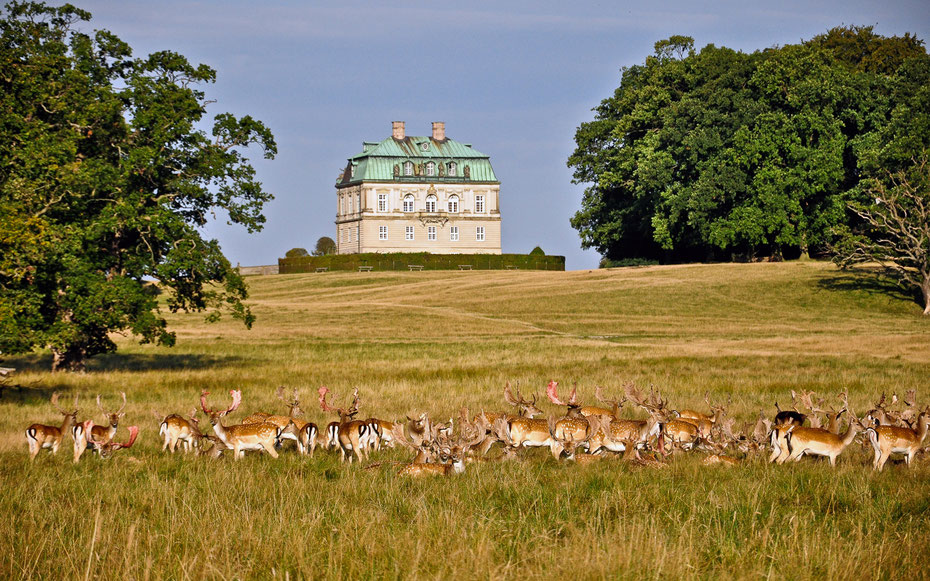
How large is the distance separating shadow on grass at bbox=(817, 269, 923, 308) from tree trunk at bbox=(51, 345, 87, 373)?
44.9 meters

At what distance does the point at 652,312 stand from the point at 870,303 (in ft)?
41.4

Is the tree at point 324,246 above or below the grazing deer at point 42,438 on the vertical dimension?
above

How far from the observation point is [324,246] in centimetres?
14262

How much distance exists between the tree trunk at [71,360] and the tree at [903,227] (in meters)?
43.1

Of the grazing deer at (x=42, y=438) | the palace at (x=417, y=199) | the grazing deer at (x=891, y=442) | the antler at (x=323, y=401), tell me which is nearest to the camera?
the grazing deer at (x=891, y=442)

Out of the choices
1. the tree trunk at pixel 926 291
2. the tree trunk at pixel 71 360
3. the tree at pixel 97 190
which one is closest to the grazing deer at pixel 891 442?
the tree at pixel 97 190

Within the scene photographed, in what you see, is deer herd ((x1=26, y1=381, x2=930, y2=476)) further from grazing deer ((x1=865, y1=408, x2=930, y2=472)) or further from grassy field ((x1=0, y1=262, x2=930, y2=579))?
grassy field ((x1=0, y1=262, x2=930, y2=579))

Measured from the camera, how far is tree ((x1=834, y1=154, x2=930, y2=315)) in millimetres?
52031

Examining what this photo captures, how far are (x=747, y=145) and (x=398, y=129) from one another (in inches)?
3065

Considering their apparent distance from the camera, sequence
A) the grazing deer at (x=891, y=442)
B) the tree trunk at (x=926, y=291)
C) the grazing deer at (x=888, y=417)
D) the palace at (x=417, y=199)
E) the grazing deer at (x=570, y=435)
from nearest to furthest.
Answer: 1. the grazing deer at (x=891, y=442)
2. the grazing deer at (x=570, y=435)
3. the grazing deer at (x=888, y=417)
4. the tree trunk at (x=926, y=291)
5. the palace at (x=417, y=199)

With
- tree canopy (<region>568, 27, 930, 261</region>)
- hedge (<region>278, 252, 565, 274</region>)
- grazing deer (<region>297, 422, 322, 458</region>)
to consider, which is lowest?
grazing deer (<region>297, 422, 322, 458</region>)

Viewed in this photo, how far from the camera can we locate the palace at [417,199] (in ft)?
422

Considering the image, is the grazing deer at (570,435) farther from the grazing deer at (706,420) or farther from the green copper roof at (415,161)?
the green copper roof at (415,161)

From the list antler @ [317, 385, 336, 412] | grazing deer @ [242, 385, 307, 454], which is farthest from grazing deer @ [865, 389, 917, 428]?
grazing deer @ [242, 385, 307, 454]
